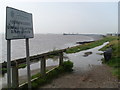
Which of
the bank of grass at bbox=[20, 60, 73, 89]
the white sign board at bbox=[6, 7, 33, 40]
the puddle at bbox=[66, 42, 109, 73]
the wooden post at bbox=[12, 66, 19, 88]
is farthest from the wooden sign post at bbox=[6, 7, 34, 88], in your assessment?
the puddle at bbox=[66, 42, 109, 73]

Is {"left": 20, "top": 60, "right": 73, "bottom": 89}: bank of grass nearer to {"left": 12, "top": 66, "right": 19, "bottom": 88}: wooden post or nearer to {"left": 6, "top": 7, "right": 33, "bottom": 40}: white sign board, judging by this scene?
{"left": 12, "top": 66, "right": 19, "bottom": 88}: wooden post

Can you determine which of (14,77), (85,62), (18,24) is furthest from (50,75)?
(85,62)

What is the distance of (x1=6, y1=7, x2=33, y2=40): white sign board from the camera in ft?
13.2

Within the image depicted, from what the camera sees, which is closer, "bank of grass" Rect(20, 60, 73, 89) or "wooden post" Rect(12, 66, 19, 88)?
"wooden post" Rect(12, 66, 19, 88)

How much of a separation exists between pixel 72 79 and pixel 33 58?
6.66ft

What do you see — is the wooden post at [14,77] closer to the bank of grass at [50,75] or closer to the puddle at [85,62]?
the bank of grass at [50,75]

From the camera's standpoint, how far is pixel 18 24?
4480mm

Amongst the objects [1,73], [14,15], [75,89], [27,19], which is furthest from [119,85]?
[1,73]

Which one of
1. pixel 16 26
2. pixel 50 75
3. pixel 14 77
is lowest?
pixel 50 75

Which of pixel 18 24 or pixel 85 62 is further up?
pixel 18 24

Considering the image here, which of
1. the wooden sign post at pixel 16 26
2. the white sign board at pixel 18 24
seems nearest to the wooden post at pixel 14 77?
the wooden sign post at pixel 16 26

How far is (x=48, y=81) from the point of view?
22.0ft

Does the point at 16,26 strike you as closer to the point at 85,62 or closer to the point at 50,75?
the point at 50,75

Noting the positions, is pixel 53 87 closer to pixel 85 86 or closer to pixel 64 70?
pixel 85 86
